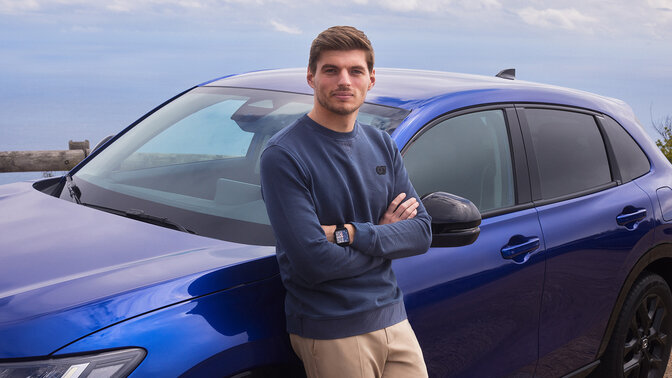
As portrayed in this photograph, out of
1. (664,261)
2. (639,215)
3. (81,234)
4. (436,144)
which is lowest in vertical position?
(664,261)

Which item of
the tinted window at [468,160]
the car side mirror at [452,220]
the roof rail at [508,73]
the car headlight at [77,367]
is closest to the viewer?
the car headlight at [77,367]

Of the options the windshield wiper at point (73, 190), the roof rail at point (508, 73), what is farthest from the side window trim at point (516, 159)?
the windshield wiper at point (73, 190)

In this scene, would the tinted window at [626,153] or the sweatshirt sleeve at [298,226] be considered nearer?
the sweatshirt sleeve at [298,226]

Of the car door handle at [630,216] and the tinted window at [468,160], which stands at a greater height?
the tinted window at [468,160]

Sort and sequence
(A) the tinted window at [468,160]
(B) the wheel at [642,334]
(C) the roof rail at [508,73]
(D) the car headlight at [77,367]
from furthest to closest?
1. (C) the roof rail at [508,73]
2. (B) the wheel at [642,334]
3. (A) the tinted window at [468,160]
4. (D) the car headlight at [77,367]

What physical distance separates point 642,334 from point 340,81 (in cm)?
273

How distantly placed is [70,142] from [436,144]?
7.87 meters

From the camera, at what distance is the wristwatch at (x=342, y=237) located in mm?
2221

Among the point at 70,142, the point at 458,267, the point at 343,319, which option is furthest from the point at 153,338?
the point at 70,142

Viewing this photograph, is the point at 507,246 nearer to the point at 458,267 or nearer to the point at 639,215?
the point at 458,267

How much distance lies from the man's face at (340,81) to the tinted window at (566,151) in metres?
1.44

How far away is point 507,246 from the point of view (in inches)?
122

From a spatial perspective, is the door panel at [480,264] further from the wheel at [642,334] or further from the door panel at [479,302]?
the wheel at [642,334]

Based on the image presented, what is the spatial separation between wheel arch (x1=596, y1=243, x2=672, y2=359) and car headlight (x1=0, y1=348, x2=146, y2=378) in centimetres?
265
